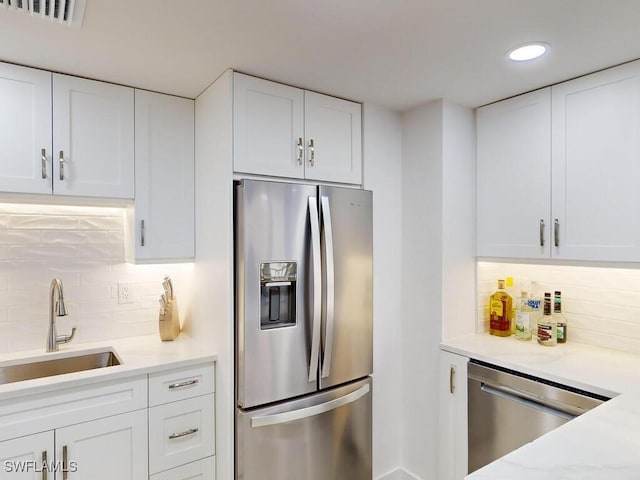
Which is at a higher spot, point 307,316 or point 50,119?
point 50,119

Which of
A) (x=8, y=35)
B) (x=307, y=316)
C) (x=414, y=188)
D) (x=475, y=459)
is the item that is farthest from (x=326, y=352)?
(x=8, y=35)

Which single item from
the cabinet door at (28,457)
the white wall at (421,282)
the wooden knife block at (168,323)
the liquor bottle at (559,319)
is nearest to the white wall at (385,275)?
the white wall at (421,282)

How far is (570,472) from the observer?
97cm

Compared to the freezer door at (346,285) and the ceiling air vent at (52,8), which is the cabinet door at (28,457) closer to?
the freezer door at (346,285)

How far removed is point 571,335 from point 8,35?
Answer: 3.09 metres

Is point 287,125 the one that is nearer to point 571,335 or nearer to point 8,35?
point 8,35

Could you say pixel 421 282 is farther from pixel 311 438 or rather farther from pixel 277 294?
pixel 311 438

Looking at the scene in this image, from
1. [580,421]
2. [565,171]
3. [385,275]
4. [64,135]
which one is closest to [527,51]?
[565,171]

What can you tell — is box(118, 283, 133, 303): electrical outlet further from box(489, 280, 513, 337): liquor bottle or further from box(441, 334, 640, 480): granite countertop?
box(489, 280, 513, 337): liquor bottle

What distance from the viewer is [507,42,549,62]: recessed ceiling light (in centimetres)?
163

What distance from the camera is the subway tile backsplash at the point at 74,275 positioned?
2.10m

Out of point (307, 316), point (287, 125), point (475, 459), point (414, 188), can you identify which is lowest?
point (475, 459)

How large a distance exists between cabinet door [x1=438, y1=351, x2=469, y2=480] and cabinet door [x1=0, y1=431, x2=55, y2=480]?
1886 millimetres

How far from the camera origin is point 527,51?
5.53ft
